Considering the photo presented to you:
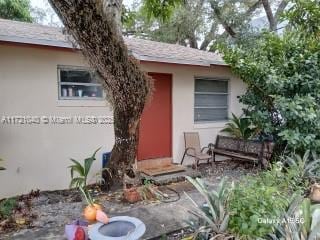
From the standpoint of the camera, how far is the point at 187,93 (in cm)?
765

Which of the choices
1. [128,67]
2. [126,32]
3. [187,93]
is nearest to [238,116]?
[187,93]

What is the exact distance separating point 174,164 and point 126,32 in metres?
14.0

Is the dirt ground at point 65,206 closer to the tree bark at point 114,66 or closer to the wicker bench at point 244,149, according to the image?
the tree bark at point 114,66

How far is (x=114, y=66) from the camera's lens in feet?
15.0

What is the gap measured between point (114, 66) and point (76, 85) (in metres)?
1.84

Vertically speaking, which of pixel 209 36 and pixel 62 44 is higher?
pixel 209 36

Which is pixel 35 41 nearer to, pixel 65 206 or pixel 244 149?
pixel 65 206

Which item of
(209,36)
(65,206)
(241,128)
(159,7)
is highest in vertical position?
(209,36)

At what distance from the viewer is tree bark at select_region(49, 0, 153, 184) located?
3980mm

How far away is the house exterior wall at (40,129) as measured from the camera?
5332 mm

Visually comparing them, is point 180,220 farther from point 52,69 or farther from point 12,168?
point 52,69

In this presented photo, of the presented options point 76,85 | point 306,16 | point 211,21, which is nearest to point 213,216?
point 76,85

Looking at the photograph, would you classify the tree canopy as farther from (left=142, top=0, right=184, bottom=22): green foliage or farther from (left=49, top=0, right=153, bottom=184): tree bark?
(left=49, top=0, right=153, bottom=184): tree bark

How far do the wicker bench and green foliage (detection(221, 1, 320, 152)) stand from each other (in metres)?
0.53
